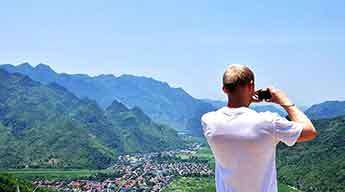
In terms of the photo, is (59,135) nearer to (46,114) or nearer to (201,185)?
(46,114)

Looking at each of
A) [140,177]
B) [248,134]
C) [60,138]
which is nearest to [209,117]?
[248,134]

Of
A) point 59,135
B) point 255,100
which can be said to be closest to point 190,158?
point 59,135

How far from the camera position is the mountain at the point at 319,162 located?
268ft

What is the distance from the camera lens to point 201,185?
83.8m

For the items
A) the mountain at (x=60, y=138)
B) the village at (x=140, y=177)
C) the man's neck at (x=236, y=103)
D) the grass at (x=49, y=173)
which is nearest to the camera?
the man's neck at (x=236, y=103)

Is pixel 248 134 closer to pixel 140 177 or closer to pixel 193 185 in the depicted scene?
pixel 193 185

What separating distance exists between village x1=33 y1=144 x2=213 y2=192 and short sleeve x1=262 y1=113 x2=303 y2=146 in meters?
71.4

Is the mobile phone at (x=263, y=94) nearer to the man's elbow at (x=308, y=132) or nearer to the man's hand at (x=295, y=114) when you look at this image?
the man's hand at (x=295, y=114)

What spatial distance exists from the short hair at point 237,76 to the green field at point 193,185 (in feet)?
235

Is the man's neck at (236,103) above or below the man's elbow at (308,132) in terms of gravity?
above

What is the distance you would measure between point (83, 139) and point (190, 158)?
26.9m

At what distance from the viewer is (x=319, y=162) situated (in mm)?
95438

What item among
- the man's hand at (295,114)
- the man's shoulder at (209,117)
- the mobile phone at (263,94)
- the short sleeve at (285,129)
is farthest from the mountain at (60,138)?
the short sleeve at (285,129)

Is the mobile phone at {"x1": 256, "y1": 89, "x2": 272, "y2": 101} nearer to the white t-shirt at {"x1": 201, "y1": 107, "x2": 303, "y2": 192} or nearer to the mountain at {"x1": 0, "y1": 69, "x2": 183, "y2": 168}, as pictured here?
the white t-shirt at {"x1": 201, "y1": 107, "x2": 303, "y2": 192}
